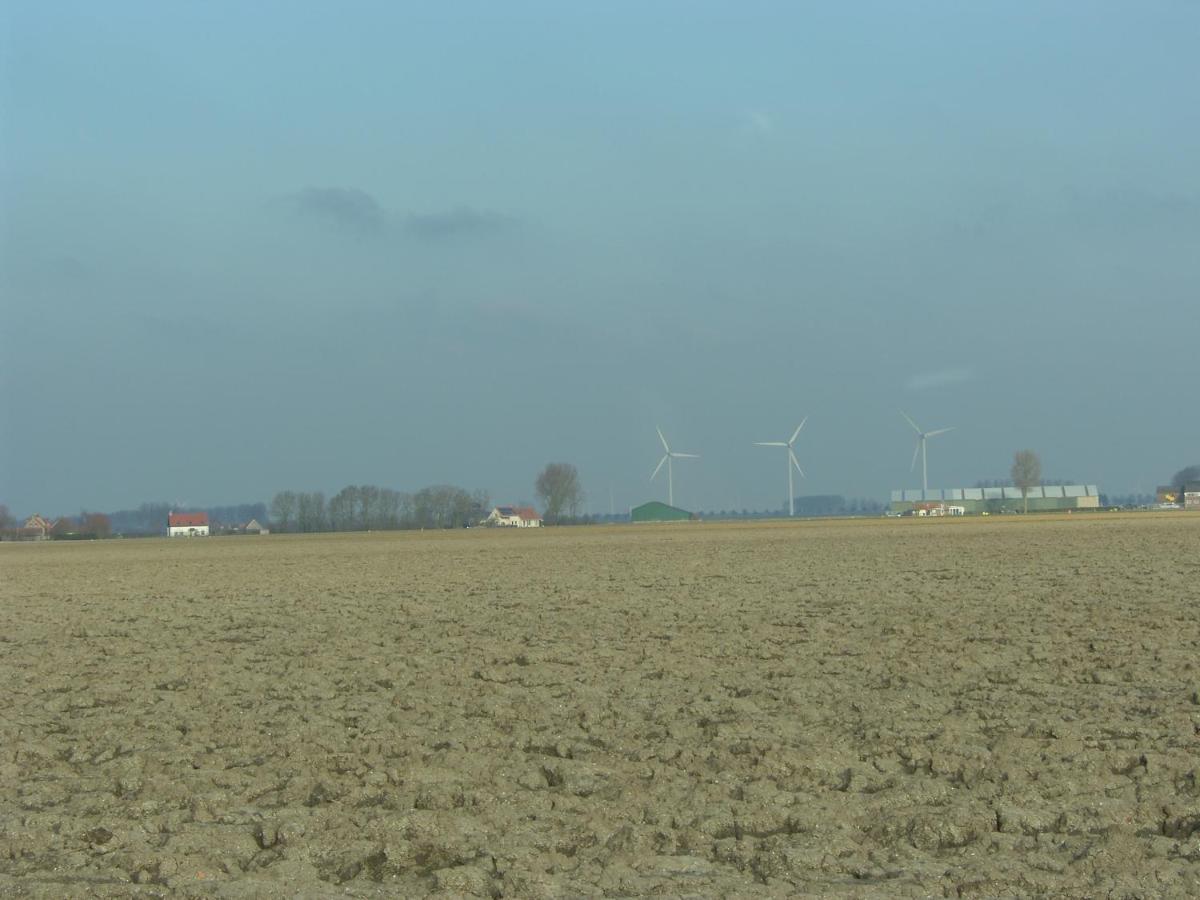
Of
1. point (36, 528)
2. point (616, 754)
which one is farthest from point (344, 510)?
point (616, 754)

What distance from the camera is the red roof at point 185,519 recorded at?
162m

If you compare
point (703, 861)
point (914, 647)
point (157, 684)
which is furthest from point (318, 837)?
point (914, 647)

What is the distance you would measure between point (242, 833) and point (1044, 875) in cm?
406

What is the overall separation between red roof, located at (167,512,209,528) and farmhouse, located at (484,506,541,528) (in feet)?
115

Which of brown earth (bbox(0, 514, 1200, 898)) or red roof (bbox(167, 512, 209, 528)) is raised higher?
red roof (bbox(167, 512, 209, 528))

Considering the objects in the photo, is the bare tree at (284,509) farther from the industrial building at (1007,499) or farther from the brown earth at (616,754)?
the brown earth at (616,754)

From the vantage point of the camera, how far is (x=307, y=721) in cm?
1065

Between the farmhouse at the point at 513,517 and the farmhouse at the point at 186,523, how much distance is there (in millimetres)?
34134

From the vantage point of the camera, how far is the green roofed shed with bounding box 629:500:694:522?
16862 centimetres

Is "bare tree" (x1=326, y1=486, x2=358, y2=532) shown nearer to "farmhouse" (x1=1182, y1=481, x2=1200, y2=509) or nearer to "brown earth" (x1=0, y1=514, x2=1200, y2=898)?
"farmhouse" (x1=1182, y1=481, x2=1200, y2=509)

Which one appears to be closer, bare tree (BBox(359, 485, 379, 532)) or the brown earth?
the brown earth

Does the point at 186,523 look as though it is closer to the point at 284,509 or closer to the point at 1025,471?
the point at 284,509

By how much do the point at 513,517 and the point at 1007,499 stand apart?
6694cm

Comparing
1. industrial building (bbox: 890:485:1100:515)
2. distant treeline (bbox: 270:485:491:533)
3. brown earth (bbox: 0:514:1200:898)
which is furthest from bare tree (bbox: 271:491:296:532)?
brown earth (bbox: 0:514:1200:898)
